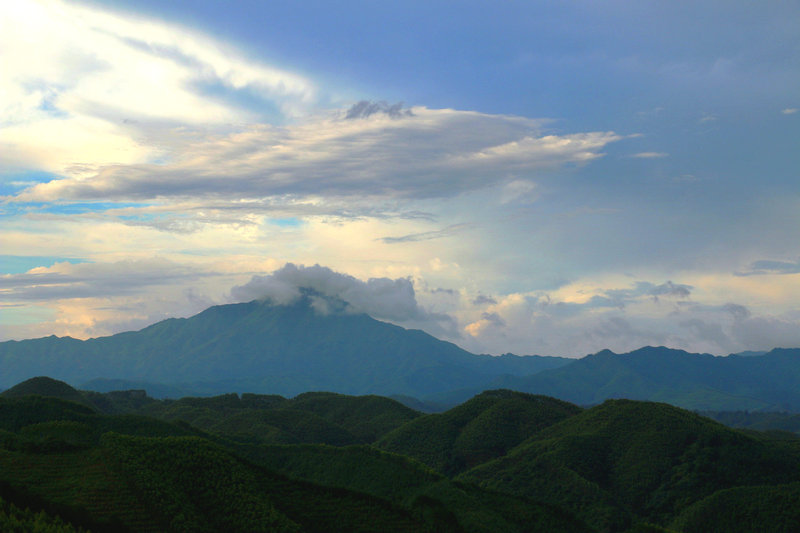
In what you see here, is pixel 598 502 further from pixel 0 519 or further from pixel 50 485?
pixel 0 519

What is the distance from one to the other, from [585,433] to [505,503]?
233 ft

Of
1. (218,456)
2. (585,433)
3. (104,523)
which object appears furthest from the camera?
(585,433)

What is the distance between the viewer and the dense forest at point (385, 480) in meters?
81.6

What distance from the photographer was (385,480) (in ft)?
449

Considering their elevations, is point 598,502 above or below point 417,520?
below

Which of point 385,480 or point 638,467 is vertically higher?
point 385,480

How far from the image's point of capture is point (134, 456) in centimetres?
9312

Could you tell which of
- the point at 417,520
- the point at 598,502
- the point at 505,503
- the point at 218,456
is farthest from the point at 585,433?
the point at 218,456

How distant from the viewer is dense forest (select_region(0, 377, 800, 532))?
81562 millimetres

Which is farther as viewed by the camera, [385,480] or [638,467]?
[638,467]

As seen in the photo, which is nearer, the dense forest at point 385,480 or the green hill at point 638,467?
the dense forest at point 385,480

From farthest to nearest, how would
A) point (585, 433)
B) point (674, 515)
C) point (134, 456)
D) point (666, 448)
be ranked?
point (585, 433) < point (666, 448) < point (674, 515) < point (134, 456)

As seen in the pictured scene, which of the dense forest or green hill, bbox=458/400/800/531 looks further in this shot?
green hill, bbox=458/400/800/531

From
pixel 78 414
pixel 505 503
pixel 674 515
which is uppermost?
pixel 78 414
